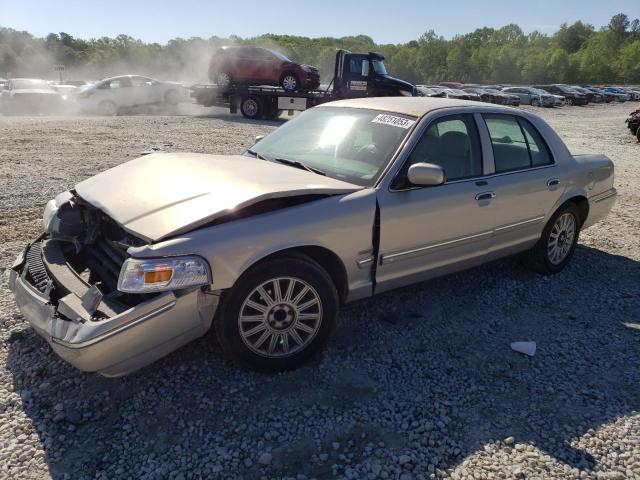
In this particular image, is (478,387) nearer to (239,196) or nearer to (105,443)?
(239,196)

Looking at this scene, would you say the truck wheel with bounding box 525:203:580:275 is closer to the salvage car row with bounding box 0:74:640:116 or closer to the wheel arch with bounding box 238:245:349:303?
the wheel arch with bounding box 238:245:349:303

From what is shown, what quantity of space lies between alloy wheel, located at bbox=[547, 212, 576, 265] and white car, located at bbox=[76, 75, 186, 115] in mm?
18293

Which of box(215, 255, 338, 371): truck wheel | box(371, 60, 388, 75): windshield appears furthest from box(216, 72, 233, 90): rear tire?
box(215, 255, 338, 371): truck wheel

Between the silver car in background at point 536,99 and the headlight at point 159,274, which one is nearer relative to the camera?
the headlight at point 159,274

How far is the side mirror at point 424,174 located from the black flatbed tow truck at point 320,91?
14.4 meters

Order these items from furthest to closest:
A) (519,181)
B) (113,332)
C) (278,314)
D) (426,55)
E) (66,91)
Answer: (426,55)
(66,91)
(519,181)
(278,314)
(113,332)

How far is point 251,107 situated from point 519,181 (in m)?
16.1

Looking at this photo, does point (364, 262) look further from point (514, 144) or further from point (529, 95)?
point (529, 95)

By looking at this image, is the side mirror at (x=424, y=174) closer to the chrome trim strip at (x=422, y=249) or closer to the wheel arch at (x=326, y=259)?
the chrome trim strip at (x=422, y=249)

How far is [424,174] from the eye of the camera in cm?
345

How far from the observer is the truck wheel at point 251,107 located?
19.1 m

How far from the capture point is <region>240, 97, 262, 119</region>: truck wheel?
19.1 meters

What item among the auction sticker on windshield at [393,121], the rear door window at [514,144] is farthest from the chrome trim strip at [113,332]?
the rear door window at [514,144]

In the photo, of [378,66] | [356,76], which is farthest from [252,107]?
[378,66]
